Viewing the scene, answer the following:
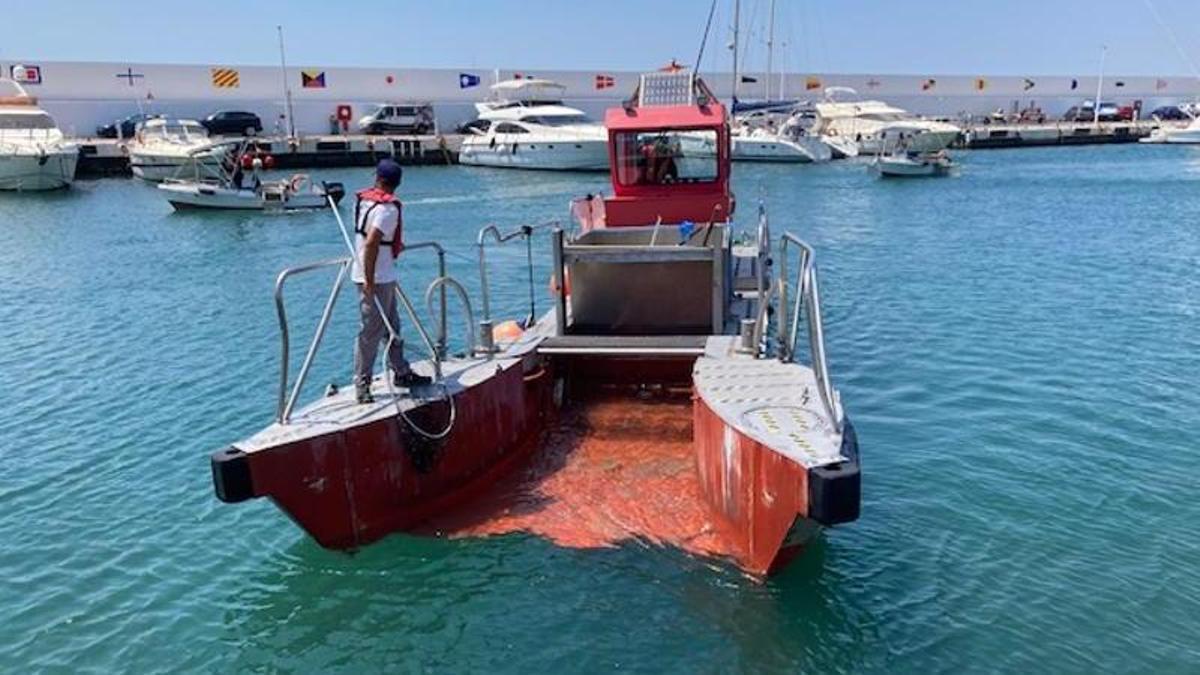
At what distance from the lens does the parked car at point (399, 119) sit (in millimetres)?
62500

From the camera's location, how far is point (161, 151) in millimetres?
44125

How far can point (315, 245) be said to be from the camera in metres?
27.8

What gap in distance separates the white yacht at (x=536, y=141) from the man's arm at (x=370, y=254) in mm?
44154

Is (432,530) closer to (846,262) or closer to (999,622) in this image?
(999,622)

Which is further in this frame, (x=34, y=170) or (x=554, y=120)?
(x=554, y=120)

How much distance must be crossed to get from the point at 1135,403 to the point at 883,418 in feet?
10.5

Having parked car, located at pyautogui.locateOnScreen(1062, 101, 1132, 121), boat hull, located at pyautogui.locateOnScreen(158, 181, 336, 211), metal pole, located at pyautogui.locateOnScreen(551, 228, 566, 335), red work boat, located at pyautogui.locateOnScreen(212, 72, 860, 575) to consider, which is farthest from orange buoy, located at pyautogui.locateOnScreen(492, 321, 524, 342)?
parked car, located at pyautogui.locateOnScreen(1062, 101, 1132, 121)

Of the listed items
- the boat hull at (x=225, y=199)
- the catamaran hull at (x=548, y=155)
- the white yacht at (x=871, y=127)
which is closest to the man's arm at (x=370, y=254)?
the boat hull at (x=225, y=199)

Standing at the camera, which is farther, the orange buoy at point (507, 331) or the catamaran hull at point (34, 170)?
the catamaran hull at point (34, 170)

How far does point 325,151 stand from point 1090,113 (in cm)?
6643

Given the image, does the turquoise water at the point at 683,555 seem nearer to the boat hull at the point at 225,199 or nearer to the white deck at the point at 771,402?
the white deck at the point at 771,402

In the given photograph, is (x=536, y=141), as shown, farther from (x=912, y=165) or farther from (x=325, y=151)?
(x=912, y=165)

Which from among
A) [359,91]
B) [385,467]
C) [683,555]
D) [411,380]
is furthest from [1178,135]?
[385,467]

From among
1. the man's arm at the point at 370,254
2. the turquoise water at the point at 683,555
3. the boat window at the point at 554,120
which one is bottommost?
the turquoise water at the point at 683,555
